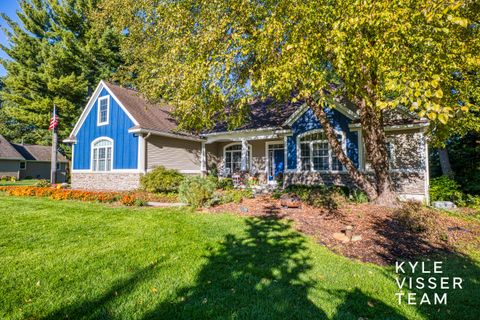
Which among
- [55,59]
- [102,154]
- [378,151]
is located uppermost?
[55,59]

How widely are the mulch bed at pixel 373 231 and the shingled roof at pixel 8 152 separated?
Result: 1225 inches

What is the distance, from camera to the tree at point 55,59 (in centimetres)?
2364

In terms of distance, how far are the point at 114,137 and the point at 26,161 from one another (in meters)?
23.7

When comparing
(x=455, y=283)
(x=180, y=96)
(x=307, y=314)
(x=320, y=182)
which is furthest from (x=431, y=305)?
(x=320, y=182)

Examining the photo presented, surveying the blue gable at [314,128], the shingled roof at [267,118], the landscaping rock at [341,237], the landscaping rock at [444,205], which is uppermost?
the shingled roof at [267,118]

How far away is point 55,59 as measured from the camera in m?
23.3

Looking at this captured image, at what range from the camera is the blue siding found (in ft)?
48.1

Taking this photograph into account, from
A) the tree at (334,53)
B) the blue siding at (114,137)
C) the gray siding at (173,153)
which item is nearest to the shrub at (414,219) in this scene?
the tree at (334,53)

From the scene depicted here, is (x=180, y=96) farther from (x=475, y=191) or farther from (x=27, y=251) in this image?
(x=475, y=191)

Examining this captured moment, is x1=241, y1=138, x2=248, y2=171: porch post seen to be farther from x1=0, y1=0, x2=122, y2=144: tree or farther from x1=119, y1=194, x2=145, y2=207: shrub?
x1=0, y1=0, x2=122, y2=144: tree

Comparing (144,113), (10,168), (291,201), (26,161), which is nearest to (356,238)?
(291,201)

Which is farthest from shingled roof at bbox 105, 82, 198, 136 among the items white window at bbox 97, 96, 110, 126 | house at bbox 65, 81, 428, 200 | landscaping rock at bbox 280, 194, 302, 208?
landscaping rock at bbox 280, 194, 302, 208

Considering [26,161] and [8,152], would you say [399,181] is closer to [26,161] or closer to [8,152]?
[8,152]

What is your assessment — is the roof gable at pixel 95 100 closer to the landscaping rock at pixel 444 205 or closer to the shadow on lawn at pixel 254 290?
the shadow on lawn at pixel 254 290
